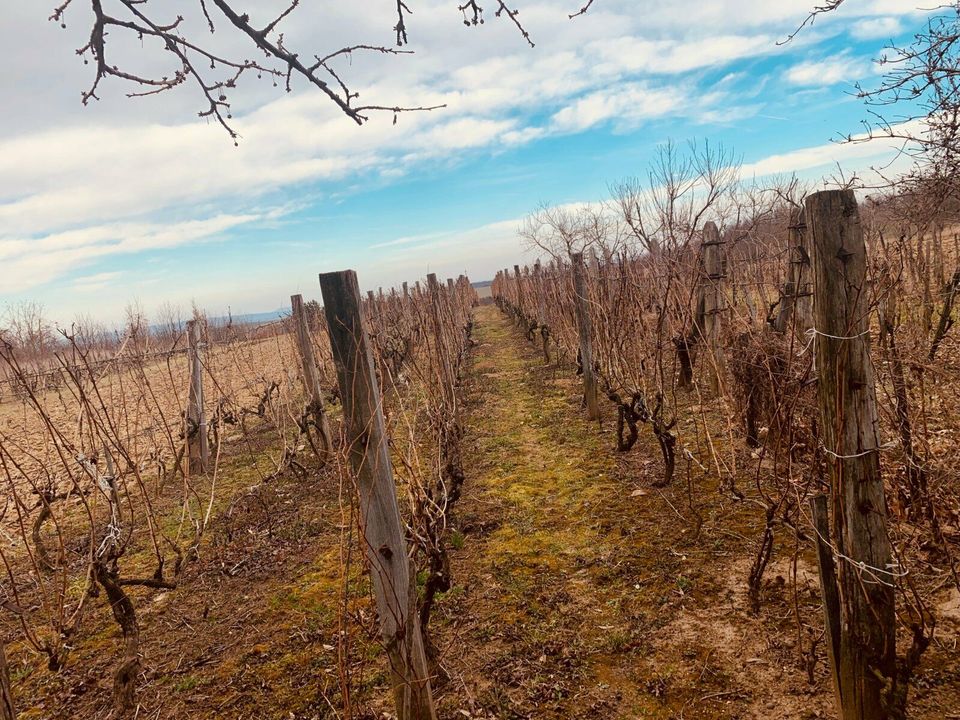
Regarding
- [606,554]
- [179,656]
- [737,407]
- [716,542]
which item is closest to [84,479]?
[179,656]

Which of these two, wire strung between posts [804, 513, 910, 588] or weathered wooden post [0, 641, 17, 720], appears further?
wire strung between posts [804, 513, 910, 588]

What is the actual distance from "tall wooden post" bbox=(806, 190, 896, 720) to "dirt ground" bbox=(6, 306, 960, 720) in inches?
14.6

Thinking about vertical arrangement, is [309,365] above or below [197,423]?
above

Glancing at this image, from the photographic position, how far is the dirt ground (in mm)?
2459

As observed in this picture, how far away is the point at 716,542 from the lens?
365cm

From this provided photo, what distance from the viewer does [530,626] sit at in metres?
3.08

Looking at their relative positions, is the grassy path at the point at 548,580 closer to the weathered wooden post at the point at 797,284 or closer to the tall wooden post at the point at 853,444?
the tall wooden post at the point at 853,444

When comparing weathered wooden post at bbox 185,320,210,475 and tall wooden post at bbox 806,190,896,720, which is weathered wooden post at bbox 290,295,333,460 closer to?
weathered wooden post at bbox 185,320,210,475

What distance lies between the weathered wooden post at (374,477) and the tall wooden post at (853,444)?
4.99 feet

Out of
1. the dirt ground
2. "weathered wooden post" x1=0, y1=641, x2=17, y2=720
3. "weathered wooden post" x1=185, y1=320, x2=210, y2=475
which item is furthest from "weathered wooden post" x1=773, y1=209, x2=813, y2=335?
"weathered wooden post" x1=185, y1=320, x2=210, y2=475

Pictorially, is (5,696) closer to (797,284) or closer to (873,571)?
(873,571)

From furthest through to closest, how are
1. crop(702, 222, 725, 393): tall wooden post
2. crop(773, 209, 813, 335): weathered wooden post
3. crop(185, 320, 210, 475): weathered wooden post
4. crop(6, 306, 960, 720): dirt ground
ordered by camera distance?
crop(185, 320, 210, 475): weathered wooden post, crop(702, 222, 725, 393): tall wooden post, crop(773, 209, 813, 335): weathered wooden post, crop(6, 306, 960, 720): dirt ground

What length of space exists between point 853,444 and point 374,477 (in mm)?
1619

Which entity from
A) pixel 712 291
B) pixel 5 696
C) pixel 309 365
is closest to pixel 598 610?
pixel 5 696
